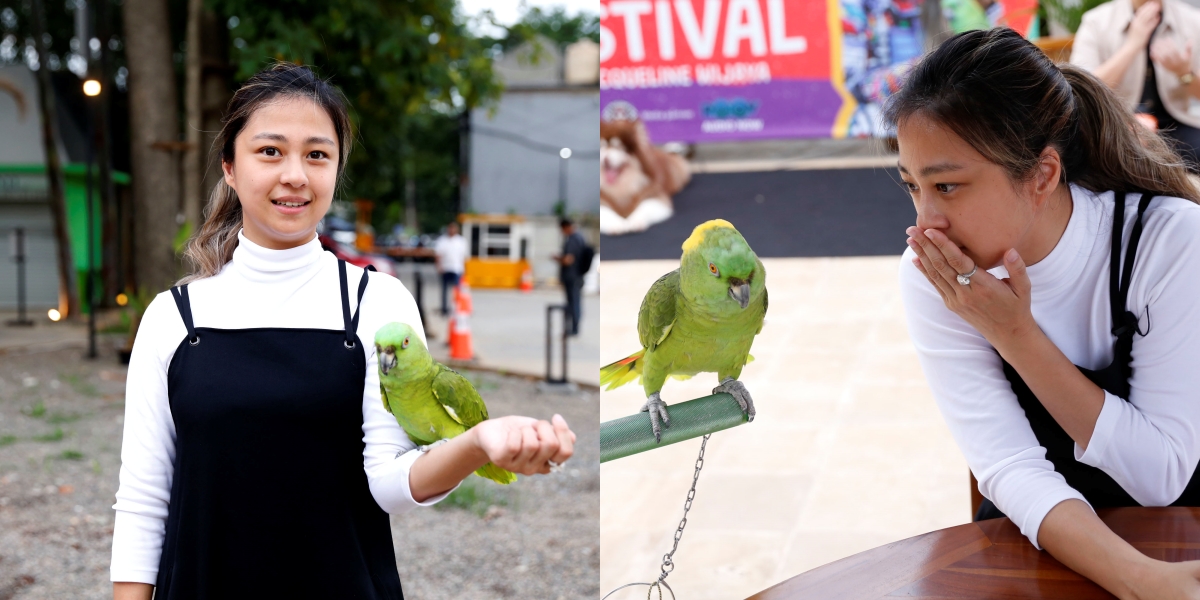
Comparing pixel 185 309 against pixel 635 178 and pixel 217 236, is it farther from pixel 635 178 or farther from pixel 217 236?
pixel 635 178

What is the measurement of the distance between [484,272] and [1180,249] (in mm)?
18447

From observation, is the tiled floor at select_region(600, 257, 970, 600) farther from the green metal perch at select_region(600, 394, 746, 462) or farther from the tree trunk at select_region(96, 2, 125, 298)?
the tree trunk at select_region(96, 2, 125, 298)

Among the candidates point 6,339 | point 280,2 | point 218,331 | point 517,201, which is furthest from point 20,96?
point 218,331

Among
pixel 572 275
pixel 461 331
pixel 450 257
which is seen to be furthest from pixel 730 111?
pixel 450 257

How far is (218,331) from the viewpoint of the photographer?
4.27ft

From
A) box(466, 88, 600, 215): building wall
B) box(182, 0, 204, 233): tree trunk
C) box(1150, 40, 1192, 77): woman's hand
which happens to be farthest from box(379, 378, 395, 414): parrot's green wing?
box(466, 88, 600, 215): building wall

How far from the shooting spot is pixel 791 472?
14.0 feet

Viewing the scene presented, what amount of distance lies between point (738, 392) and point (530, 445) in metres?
0.62

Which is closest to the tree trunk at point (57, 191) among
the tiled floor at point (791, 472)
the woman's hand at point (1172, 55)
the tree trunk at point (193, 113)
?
the tree trunk at point (193, 113)

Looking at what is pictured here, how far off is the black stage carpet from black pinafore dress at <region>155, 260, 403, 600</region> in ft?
16.3

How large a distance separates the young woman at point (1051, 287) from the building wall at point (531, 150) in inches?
743

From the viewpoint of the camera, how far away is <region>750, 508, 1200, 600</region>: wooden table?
4.24 feet

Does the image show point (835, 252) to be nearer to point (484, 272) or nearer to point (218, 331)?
point (218, 331)

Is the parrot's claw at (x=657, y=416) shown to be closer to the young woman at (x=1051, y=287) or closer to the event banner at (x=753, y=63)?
the young woman at (x=1051, y=287)
